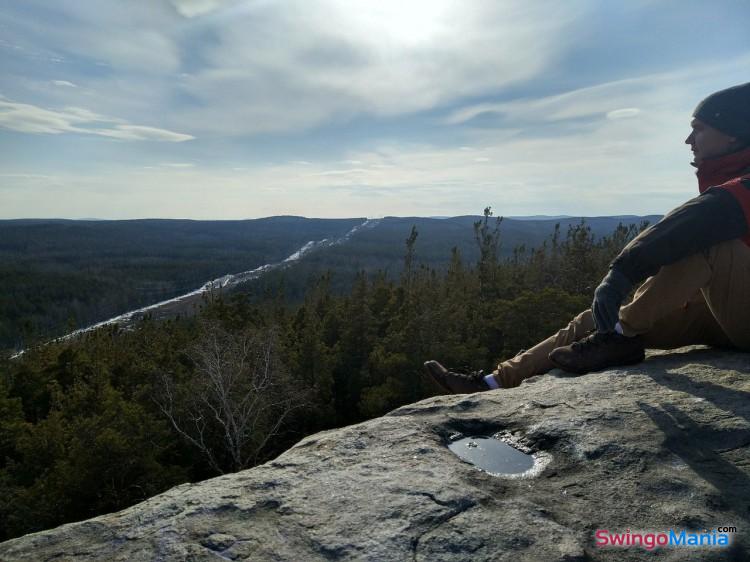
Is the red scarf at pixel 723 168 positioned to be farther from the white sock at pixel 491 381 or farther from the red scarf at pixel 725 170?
the white sock at pixel 491 381

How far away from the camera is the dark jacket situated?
3.23m

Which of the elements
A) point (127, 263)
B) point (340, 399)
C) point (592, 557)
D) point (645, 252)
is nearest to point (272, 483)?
point (592, 557)

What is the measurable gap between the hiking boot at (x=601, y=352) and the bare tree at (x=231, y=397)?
11.3 meters

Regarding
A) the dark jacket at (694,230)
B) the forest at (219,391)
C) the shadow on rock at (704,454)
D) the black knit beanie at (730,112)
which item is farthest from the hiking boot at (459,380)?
the forest at (219,391)

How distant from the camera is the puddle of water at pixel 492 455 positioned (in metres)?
2.70

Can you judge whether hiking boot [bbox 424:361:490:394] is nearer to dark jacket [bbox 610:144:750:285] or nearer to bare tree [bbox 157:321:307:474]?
dark jacket [bbox 610:144:750:285]

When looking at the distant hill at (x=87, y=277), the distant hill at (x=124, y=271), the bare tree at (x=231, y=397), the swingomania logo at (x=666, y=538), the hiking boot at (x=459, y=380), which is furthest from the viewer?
the distant hill at (x=124, y=271)

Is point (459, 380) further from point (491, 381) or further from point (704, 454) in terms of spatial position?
point (704, 454)

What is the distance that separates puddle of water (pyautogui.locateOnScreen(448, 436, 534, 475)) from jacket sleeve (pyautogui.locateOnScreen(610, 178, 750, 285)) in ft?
5.10

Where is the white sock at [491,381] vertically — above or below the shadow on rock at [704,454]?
below

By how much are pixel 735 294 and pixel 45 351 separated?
30251mm

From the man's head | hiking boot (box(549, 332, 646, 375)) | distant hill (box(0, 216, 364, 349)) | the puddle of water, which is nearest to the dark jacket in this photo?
the man's head

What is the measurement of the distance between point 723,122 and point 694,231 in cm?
97

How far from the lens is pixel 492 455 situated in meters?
2.87
